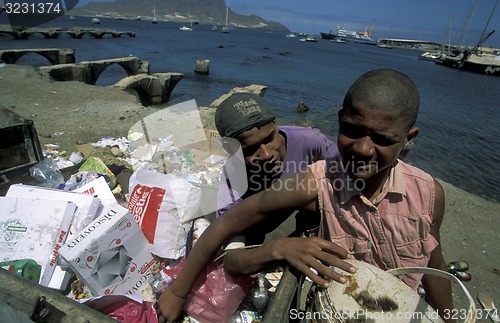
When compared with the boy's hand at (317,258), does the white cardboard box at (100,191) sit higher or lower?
lower

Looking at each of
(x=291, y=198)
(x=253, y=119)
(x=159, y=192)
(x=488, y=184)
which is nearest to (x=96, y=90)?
(x=159, y=192)

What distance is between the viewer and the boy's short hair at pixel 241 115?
6.55 feet

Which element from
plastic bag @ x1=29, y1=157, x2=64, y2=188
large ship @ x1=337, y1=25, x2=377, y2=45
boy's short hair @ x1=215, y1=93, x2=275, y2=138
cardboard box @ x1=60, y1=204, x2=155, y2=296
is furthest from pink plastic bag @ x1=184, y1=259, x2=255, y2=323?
large ship @ x1=337, y1=25, x2=377, y2=45

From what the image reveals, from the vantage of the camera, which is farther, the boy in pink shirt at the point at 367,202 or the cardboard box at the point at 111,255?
the cardboard box at the point at 111,255

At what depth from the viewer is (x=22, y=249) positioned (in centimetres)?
205

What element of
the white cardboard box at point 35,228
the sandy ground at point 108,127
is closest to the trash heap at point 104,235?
the white cardboard box at point 35,228

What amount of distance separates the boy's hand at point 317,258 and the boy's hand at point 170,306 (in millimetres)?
798

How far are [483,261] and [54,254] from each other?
473 centimetres

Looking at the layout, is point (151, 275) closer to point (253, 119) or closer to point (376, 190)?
point (253, 119)

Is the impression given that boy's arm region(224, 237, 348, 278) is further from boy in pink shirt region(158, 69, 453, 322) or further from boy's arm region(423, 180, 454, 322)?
boy's arm region(423, 180, 454, 322)

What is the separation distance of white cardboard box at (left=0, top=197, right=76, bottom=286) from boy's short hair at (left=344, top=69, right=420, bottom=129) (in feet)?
6.87

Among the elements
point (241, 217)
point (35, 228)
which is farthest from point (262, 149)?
point (35, 228)

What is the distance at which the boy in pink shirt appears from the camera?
3.85 ft

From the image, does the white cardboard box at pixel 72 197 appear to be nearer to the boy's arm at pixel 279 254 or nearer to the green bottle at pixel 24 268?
the green bottle at pixel 24 268
